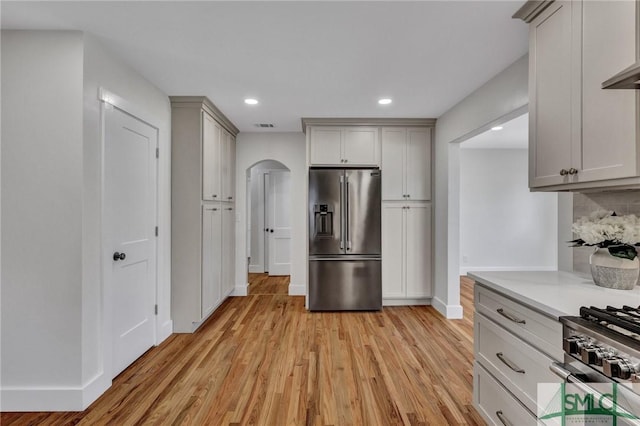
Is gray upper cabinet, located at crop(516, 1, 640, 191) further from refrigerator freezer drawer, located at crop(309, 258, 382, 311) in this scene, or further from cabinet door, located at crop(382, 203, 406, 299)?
refrigerator freezer drawer, located at crop(309, 258, 382, 311)

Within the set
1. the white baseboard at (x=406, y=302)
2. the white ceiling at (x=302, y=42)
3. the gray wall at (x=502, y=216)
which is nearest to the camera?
the white ceiling at (x=302, y=42)

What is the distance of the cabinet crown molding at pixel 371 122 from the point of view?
417 cm

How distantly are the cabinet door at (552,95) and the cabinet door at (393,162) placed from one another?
2.39 metres

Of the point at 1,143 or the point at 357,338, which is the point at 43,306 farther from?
the point at 357,338

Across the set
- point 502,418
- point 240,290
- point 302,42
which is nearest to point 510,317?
point 502,418

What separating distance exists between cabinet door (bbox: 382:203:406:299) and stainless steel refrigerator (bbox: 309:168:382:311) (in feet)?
0.59

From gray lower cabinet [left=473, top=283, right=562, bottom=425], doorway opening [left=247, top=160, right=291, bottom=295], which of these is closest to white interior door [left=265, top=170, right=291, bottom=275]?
doorway opening [left=247, top=160, right=291, bottom=295]

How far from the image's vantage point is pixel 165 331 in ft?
10.7

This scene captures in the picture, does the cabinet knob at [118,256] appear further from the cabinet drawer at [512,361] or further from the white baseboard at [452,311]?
the white baseboard at [452,311]

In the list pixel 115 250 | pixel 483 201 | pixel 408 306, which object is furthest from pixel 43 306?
pixel 483 201

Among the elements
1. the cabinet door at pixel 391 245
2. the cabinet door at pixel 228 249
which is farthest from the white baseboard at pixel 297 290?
the cabinet door at pixel 391 245

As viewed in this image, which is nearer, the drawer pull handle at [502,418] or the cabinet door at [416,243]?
the drawer pull handle at [502,418]

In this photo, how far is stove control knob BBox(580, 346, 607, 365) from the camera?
3.54 feet

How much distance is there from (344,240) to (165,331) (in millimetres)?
2227
